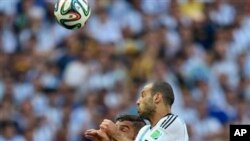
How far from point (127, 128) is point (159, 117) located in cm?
45

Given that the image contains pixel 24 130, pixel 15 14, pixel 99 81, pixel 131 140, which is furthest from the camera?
pixel 15 14

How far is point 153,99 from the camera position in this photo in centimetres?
1026

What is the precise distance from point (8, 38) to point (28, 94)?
1.45m

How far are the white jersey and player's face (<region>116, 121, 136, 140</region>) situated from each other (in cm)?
35

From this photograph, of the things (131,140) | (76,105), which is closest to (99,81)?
(76,105)

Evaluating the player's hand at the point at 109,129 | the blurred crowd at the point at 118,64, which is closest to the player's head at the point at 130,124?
the player's hand at the point at 109,129

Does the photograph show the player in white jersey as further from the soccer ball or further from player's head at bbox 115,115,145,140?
the soccer ball

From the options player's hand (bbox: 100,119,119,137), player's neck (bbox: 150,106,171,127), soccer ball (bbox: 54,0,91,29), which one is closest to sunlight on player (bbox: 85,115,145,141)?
player's neck (bbox: 150,106,171,127)

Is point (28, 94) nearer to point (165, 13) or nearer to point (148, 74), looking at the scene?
A: point (148, 74)

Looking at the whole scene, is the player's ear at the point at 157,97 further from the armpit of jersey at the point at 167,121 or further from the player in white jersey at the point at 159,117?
the armpit of jersey at the point at 167,121

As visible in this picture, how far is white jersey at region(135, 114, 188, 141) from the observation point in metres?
10.1

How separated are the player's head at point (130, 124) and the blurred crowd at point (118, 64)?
5.05m

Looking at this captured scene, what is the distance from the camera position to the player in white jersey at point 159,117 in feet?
33.1

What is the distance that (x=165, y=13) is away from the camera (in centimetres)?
1894
